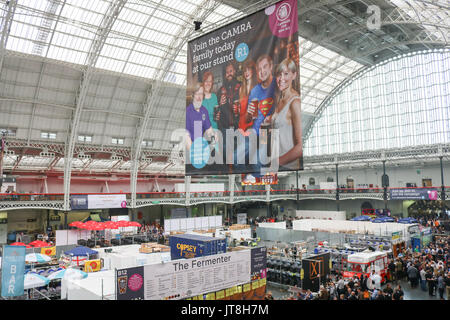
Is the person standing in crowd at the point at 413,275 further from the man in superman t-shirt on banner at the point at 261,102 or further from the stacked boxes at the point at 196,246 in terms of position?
the man in superman t-shirt on banner at the point at 261,102

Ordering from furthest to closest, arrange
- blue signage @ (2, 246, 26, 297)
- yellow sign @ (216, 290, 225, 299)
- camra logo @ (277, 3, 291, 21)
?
blue signage @ (2, 246, 26, 297) → yellow sign @ (216, 290, 225, 299) → camra logo @ (277, 3, 291, 21)

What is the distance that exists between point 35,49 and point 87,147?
1098 centimetres

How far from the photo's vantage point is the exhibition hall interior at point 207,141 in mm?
11992

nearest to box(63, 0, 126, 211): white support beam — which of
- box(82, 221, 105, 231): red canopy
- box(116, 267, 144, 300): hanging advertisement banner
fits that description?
box(82, 221, 105, 231): red canopy

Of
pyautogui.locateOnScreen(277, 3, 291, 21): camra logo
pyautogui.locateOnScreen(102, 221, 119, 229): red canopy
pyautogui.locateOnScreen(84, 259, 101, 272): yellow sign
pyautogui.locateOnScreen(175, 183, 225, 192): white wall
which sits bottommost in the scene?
pyautogui.locateOnScreen(84, 259, 101, 272): yellow sign

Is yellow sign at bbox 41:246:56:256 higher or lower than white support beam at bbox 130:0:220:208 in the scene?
lower

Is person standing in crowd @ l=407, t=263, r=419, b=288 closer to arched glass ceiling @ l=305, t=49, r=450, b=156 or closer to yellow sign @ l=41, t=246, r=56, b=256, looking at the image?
yellow sign @ l=41, t=246, r=56, b=256

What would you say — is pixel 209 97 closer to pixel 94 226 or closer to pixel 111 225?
pixel 94 226

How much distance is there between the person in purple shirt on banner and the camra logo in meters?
4.33

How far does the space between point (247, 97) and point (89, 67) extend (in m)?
21.3

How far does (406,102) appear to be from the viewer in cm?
4506

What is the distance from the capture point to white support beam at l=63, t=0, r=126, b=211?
26125 millimetres

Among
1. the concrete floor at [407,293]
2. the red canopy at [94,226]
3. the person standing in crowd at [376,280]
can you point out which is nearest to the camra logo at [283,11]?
the concrete floor at [407,293]
